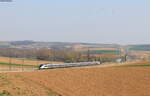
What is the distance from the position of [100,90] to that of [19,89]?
15.0 m

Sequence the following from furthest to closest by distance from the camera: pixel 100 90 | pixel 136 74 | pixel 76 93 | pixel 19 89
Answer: pixel 136 74 → pixel 100 90 → pixel 76 93 → pixel 19 89

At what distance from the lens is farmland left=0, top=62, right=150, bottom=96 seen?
1405 inches

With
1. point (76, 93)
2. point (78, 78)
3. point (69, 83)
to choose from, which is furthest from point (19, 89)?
point (78, 78)

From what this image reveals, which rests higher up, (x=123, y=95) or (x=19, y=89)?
(x=19, y=89)

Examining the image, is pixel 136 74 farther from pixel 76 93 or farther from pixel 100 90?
pixel 76 93

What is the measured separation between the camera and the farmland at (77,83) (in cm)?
3569

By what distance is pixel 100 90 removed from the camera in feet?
147

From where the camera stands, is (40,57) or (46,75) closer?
(46,75)

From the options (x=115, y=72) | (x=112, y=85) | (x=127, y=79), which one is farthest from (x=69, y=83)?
(x=115, y=72)

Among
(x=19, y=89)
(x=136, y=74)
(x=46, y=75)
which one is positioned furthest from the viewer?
(x=136, y=74)

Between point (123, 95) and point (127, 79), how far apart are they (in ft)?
36.6

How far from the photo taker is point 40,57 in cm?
14450

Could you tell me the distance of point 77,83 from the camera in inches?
1869

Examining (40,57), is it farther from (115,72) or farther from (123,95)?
(123,95)
